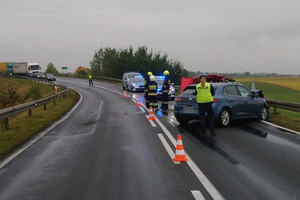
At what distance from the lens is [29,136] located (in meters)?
9.72

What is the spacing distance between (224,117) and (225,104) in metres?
0.47

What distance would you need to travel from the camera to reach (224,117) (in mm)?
10414

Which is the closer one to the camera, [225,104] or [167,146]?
[167,146]

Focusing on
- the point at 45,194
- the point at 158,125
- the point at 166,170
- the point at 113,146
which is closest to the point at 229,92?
the point at 158,125

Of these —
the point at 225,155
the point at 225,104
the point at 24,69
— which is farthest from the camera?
the point at 24,69

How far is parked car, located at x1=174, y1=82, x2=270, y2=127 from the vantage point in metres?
10.2

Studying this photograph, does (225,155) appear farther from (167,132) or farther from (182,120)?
(182,120)

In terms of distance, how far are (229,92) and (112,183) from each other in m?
6.85

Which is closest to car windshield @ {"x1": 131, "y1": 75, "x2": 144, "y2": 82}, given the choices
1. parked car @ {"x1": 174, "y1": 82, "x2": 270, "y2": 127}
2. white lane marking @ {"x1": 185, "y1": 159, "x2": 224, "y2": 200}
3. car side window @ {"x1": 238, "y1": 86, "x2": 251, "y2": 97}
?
parked car @ {"x1": 174, "y1": 82, "x2": 270, "y2": 127}

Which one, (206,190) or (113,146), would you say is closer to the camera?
(206,190)

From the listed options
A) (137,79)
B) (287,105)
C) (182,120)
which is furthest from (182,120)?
(137,79)

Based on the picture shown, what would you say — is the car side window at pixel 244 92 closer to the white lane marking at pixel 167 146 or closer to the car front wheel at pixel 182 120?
the car front wheel at pixel 182 120

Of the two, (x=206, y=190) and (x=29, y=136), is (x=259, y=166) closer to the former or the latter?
(x=206, y=190)

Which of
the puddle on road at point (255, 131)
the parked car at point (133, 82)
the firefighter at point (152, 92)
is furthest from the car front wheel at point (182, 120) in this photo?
the parked car at point (133, 82)
